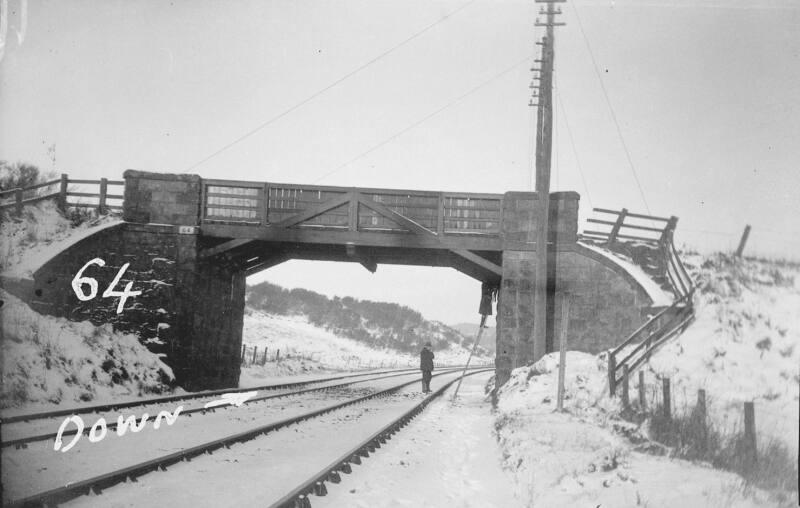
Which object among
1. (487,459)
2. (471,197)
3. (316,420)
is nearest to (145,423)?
(316,420)

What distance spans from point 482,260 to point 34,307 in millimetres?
11039

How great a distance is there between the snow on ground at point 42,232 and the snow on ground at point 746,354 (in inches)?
526

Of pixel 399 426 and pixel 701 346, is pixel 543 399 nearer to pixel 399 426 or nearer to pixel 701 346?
pixel 399 426

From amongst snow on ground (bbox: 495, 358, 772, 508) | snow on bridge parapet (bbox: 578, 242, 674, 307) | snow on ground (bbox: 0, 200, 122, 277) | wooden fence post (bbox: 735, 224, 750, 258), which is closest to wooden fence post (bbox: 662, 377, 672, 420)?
snow on ground (bbox: 495, 358, 772, 508)

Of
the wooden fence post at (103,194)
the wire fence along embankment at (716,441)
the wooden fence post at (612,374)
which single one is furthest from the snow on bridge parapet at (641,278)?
the wooden fence post at (103,194)

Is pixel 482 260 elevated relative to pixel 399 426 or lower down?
elevated

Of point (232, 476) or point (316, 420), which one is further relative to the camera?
point (316, 420)

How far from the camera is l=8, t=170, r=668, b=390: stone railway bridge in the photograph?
15.5 m

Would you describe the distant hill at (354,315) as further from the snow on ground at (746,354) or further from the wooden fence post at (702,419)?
the wooden fence post at (702,419)

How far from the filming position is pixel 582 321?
15336 millimetres

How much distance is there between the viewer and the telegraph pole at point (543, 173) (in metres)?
15.0

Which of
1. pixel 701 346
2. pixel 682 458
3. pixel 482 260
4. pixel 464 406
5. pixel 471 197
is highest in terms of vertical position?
pixel 471 197

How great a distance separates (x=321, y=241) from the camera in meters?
16.1

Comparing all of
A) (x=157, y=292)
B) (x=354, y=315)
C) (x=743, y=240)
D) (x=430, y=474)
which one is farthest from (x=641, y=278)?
(x=354, y=315)
